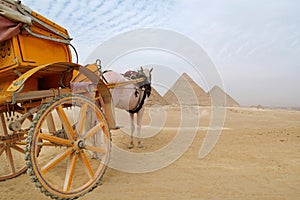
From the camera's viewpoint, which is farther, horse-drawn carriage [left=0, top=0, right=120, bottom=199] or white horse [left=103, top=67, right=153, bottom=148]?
white horse [left=103, top=67, right=153, bottom=148]

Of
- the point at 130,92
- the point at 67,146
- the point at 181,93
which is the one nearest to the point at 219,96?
the point at 181,93

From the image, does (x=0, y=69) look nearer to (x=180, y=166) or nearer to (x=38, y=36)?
(x=38, y=36)

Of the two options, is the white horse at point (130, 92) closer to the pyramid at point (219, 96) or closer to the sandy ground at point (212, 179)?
the sandy ground at point (212, 179)

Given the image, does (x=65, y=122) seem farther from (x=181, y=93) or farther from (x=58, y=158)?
(x=181, y=93)

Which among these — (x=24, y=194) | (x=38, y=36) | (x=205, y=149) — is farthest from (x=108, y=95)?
(x=205, y=149)

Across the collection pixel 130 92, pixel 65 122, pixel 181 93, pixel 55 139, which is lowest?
pixel 55 139

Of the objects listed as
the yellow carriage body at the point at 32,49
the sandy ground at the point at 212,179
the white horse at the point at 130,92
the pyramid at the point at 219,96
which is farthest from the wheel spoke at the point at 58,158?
the pyramid at the point at 219,96

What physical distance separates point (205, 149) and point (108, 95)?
3.63 meters

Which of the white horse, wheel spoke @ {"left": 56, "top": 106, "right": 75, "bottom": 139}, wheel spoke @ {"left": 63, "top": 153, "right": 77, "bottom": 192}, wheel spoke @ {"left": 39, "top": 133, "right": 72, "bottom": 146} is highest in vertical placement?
the white horse

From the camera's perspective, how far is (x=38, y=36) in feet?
9.51

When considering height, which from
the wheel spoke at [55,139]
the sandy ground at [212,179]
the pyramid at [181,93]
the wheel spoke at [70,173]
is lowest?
the sandy ground at [212,179]

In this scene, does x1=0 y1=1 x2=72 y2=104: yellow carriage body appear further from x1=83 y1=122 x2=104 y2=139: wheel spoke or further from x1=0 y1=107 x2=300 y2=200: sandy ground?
x1=0 y1=107 x2=300 y2=200: sandy ground

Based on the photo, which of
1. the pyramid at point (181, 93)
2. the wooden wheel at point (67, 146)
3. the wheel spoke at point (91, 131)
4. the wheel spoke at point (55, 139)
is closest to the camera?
the wooden wheel at point (67, 146)

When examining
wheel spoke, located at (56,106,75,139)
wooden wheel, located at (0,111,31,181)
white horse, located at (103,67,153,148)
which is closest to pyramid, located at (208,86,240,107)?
white horse, located at (103,67,153,148)
